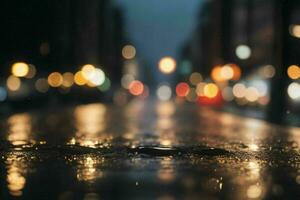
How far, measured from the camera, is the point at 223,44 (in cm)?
11906

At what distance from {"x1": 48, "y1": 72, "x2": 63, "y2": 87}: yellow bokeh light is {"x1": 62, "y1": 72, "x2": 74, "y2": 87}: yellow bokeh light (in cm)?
505

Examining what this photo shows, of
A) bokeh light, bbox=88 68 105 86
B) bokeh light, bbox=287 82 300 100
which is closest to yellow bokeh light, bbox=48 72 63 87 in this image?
bokeh light, bbox=88 68 105 86

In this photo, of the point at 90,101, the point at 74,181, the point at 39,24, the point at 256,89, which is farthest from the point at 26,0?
the point at 74,181

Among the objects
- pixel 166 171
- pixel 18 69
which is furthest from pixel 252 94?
pixel 166 171

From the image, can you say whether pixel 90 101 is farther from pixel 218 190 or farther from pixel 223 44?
pixel 218 190

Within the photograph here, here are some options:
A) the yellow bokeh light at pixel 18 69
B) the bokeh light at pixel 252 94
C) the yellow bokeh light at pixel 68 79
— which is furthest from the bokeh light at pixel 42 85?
the bokeh light at pixel 252 94

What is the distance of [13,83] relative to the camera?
63.2 meters

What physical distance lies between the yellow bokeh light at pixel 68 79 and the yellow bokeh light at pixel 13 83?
3074 centimetres

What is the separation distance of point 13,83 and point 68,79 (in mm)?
41555

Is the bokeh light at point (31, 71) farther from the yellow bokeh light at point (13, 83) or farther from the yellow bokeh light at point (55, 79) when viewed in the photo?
the yellow bokeh light at point (13, 83)

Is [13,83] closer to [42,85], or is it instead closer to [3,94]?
[3,94]

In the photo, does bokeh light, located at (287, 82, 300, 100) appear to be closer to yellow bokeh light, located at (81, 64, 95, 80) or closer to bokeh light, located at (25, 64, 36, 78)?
bokeh light, located at (25, 64, 36, 78)

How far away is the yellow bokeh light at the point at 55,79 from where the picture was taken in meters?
86.7

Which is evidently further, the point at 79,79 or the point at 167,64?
the point at 79,79
